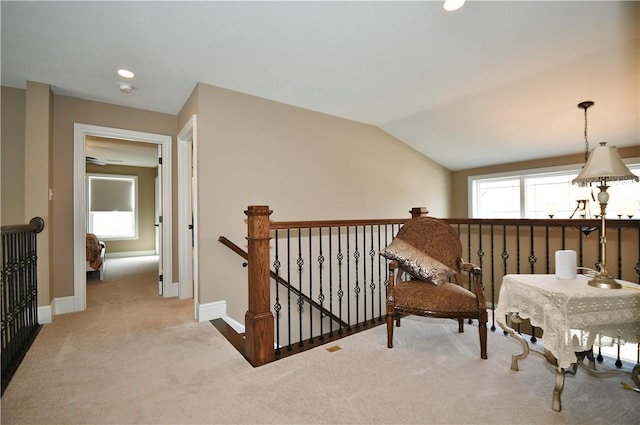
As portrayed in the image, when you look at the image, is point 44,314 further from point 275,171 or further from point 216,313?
point 275,171

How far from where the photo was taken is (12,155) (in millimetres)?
2961

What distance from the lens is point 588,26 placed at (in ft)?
7.38

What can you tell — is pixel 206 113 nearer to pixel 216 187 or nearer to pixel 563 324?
pixel 216 187

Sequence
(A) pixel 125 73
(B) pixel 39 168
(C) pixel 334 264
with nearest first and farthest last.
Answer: (A) pixel 125 73
(B) pixel 39 168
(C) pixel 334 264

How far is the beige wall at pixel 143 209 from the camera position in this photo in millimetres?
7871

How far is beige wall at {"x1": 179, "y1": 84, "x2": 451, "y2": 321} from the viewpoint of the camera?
117 inches

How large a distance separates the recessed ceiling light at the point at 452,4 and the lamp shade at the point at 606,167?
4.17 feet

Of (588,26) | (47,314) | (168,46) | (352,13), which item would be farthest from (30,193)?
(588,26)

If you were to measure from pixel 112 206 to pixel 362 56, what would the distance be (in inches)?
317

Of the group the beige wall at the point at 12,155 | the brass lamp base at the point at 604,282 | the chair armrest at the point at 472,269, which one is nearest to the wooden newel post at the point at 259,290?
the chair armrest at the point at 472,269

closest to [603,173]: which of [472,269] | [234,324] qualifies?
[472,269]

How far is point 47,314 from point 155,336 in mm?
1280

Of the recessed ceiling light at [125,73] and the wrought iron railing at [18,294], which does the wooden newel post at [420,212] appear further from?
the wrought iron railing at [18,294]

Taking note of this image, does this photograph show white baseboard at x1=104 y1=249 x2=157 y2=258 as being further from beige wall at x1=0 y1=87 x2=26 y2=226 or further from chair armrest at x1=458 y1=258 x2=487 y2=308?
chair armrest at x1=458 y1=258 x2=487 y2=308
